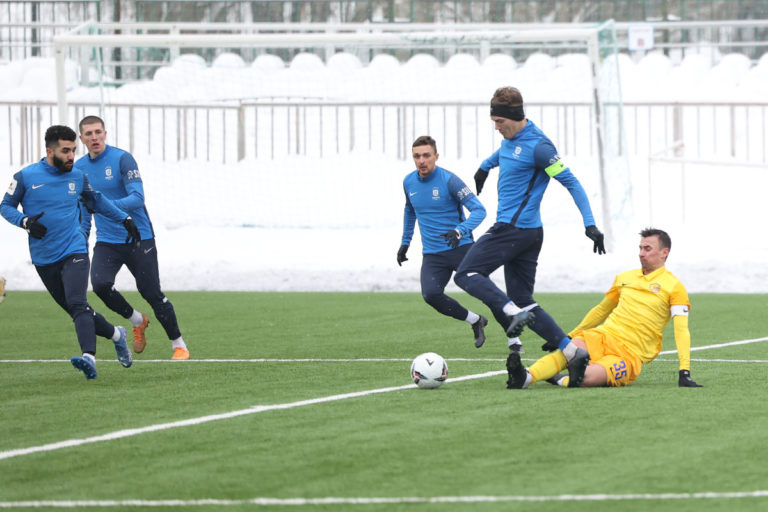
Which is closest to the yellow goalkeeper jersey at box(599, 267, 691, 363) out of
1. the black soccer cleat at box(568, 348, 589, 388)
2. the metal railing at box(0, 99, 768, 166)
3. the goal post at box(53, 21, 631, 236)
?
the black soccer cleat at box(568, 348, 589, 388)

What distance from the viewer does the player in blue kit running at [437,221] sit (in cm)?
1148

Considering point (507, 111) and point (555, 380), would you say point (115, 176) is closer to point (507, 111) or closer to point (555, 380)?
point (507, 111)

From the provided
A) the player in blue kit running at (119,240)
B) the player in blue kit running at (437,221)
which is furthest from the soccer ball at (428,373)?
the player in blue kit running at (119,240)

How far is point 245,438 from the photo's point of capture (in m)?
6.58

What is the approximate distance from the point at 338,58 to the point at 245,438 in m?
24.7

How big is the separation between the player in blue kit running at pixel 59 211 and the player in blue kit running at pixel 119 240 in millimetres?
718

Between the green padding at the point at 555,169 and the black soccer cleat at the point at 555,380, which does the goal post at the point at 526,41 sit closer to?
the green padding at the point at 555,169

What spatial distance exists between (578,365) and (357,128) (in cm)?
1874

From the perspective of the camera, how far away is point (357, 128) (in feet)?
87.4

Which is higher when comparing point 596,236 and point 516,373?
point 596,236

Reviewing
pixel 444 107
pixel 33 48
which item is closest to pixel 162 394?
pixel 444 107

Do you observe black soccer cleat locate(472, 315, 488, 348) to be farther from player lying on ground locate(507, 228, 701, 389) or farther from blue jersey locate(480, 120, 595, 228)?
player lying on ground locate(507, 228, 701, 389)

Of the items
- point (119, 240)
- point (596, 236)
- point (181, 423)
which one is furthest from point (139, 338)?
point (596, 236)

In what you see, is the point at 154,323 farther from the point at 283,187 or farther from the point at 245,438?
the point at 283,187
